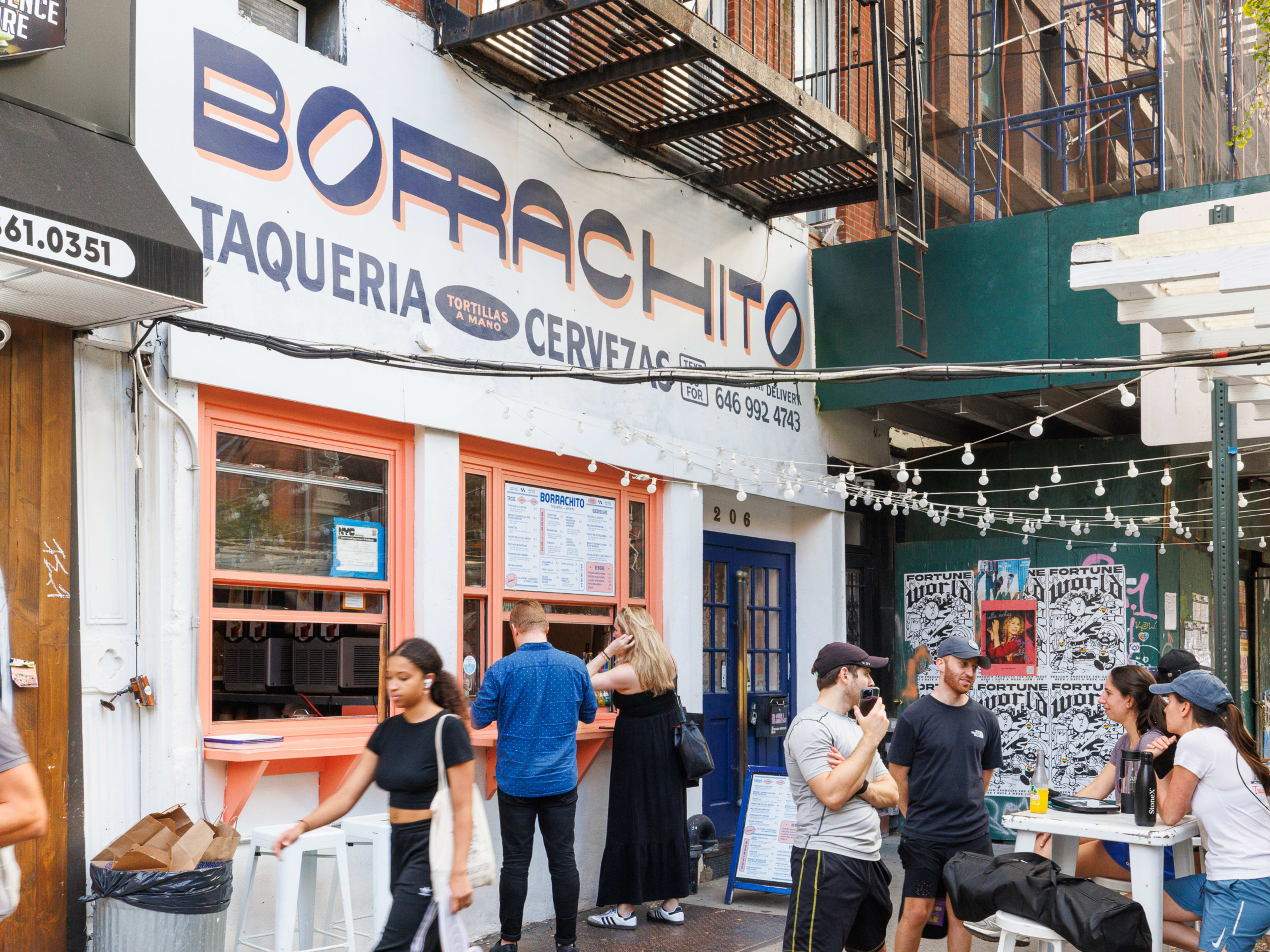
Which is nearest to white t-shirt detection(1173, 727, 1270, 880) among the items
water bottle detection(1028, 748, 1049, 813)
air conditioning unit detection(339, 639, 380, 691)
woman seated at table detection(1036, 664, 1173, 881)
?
woman seated at table detection(1036, 664, 1173, 881)

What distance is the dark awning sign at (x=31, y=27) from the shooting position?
5012 mm

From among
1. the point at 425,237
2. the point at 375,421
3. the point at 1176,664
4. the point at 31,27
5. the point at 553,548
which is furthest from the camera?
the point at 553,548

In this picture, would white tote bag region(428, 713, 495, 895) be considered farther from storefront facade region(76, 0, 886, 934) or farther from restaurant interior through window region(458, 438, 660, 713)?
restaurant interior through window region(458, 438, 660, 713)

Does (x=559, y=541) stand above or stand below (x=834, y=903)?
above

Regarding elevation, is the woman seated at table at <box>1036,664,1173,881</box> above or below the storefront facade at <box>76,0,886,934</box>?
below

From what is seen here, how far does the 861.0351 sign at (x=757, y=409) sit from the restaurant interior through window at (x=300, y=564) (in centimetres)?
326

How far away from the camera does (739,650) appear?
10375mm

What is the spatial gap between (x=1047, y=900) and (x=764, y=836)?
319cm

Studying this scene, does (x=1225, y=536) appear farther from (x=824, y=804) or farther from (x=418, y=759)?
(x=418, y=759)

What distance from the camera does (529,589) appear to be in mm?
7910

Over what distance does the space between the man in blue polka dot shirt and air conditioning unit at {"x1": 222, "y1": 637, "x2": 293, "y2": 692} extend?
1047mm

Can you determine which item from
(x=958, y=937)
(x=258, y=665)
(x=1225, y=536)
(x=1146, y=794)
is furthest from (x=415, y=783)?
(x=1225, y=536)

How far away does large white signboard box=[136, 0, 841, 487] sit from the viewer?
19.7ft

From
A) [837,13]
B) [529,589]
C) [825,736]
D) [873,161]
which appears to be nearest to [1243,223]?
[825,736]
